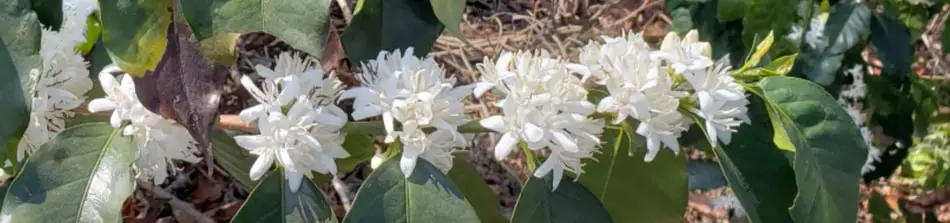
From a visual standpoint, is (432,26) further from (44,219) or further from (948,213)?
(948,213)

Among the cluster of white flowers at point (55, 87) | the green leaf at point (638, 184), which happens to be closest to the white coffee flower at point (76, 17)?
the cluster of white flowers at point (55, 87)

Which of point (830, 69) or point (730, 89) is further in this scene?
point (830, 69)

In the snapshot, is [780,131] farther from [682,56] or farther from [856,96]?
[856,96]

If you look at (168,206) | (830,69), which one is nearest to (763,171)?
(830,69)

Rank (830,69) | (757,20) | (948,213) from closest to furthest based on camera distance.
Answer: (757,20)
(830,69)
(948,213)

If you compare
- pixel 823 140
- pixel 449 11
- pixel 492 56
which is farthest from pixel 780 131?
pixel 492 56

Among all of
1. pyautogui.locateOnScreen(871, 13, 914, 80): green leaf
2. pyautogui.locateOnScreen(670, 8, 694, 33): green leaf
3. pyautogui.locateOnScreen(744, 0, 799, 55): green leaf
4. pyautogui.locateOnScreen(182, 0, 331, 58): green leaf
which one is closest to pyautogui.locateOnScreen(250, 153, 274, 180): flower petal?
pyautogui.locateOnScreen(182, 0, 331, 58): green leaf

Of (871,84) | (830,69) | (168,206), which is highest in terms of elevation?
(830,69)

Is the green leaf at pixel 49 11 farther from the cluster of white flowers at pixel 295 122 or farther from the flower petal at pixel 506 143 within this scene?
the flower petal at pixel 506 143
